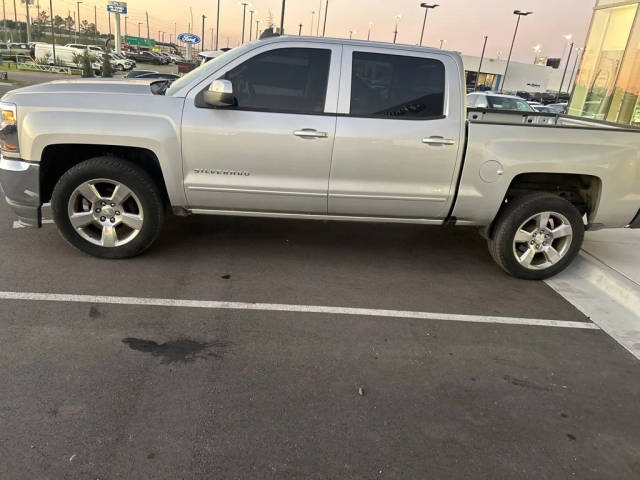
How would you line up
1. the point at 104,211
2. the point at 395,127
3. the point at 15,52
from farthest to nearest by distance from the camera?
the point at 15,52 → the point at 104,211 → the point at 395,127

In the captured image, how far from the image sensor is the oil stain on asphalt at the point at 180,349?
321 centimetres

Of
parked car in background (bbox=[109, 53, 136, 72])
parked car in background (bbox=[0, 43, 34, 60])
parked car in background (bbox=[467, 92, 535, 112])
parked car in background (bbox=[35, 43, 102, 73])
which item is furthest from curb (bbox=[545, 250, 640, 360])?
parked car in background (bbox=[0, 43, 34, 60])

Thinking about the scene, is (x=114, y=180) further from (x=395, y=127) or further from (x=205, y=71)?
(x=395, y=127)

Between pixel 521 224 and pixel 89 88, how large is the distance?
413cm

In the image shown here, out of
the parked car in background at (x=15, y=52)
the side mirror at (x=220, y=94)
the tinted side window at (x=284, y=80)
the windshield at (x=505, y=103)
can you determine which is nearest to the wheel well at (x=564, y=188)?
the tinted side window at (x=284, y=80)

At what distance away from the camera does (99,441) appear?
2473 millimetres

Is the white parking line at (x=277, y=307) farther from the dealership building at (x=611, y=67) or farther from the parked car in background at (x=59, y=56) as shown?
the parked car in background at (x=59, y=56)

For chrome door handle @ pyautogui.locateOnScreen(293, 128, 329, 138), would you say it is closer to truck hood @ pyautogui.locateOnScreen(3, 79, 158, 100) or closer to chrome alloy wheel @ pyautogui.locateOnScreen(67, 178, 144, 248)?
truck hood @ pyautogui.locateOnScreen(3, 79, 158, 100)

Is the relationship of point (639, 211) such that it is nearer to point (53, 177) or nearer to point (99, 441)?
point (99, 441)

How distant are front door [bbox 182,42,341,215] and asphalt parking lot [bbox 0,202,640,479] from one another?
0.86 m

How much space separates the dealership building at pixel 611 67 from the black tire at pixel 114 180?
357 inches

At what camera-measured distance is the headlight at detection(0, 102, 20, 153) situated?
13.8ft

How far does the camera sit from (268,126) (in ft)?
13.9

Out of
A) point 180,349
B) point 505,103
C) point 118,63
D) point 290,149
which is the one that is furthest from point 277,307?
point 118,63
